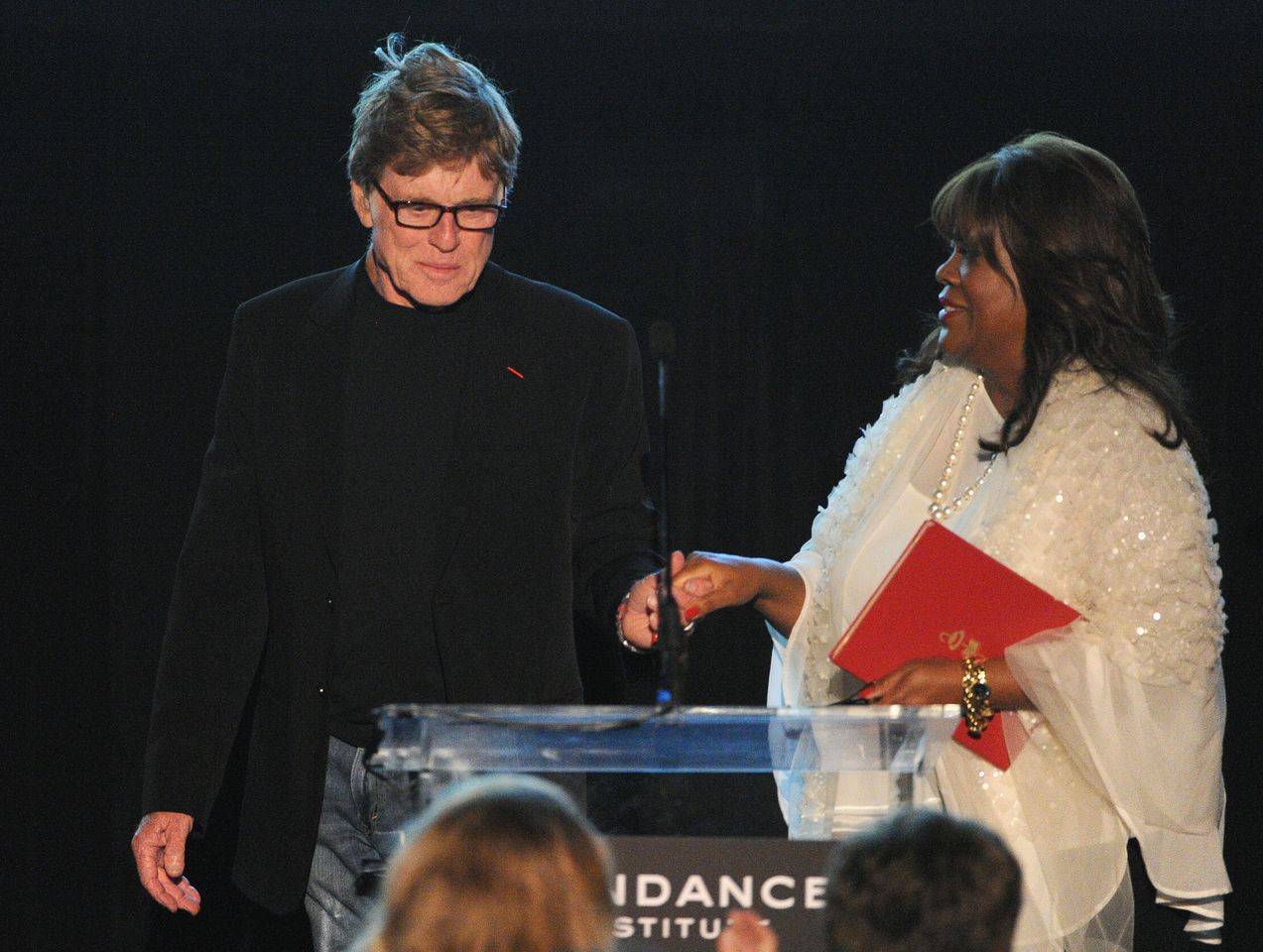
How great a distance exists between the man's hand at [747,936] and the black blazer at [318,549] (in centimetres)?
91

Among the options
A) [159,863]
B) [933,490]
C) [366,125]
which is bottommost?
[159,863]

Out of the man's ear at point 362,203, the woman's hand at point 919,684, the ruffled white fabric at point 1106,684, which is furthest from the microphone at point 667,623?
the man's ear at point 362,203

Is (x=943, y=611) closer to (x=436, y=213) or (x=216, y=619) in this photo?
(x=436, y=213)

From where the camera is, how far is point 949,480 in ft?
8.01

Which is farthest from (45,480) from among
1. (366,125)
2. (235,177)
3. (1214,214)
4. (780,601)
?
(1214,214)

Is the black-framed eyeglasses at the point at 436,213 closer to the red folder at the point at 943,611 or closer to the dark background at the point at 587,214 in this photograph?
the red folder at the point at 943,611

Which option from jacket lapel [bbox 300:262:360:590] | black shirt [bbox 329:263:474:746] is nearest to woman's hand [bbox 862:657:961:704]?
black shirt [bbox 329:263:474:746]

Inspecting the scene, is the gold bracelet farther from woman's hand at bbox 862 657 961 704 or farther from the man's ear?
the man's ear

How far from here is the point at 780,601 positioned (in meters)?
2.46

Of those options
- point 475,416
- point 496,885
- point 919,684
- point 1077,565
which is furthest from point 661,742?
point 475,416

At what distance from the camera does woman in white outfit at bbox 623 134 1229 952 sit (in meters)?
2.12

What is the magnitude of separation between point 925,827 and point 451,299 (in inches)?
50.9

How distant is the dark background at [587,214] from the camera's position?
3.35m

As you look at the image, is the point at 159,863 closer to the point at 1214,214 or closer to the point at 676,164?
the point at 676,164
